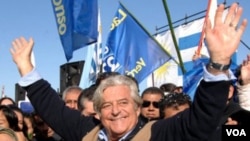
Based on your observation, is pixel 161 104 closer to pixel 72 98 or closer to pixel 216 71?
pixel 216 71

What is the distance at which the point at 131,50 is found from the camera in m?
7.98

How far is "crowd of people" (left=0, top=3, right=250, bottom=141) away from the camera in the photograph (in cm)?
219

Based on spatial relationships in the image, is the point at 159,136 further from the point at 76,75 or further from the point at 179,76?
the point at 179,76

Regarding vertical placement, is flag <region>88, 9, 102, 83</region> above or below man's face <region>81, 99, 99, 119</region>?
above

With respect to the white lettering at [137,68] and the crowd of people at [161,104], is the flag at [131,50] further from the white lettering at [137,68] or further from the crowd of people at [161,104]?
the crowd of people at [161,104]

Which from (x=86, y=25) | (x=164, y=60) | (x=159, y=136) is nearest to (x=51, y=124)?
(x=159, y=136)

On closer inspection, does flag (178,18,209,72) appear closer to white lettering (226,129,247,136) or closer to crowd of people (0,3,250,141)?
crowd of people (0,3,250,141)

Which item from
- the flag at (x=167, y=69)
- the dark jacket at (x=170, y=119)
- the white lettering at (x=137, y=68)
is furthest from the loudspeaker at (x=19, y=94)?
the dark jacket at (x=170, y=119)

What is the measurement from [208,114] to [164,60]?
5.84 m

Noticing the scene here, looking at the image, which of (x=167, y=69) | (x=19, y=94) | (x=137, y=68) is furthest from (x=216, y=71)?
(x=167, y=69)

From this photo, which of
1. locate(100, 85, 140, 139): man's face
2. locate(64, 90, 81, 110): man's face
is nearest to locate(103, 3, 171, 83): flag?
locate(64, 90, 81, 110): man's face

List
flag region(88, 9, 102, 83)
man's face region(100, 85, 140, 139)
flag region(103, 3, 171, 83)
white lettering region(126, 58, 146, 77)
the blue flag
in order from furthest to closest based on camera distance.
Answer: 1. flag region(88, 9, 102, 83)
2. flag region(103, 3, 171, 83)
3. white lettering region(126, 58, 146, 77)
4. the blue flag
5. man's face region(100, 85, 140, 139)

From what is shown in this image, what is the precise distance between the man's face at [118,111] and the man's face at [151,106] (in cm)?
227

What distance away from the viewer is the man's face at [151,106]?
5020mm
